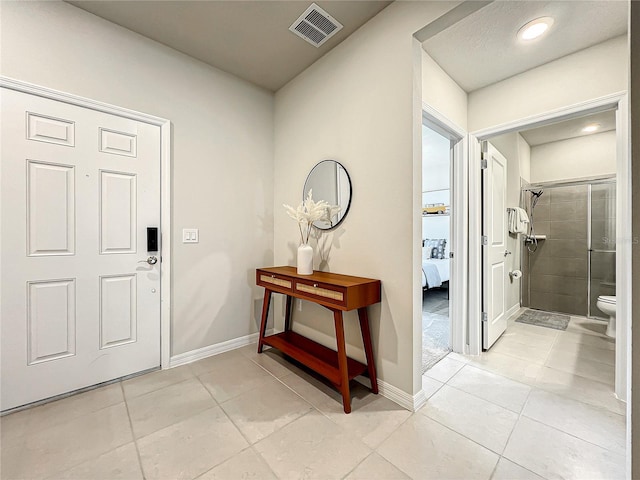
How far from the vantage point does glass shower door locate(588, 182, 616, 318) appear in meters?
3.49

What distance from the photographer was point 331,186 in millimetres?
2215

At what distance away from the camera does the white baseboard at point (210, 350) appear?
2225 millimetres

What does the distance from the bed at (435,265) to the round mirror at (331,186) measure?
2502mm

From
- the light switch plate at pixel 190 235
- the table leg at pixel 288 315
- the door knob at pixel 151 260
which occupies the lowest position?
the table leg at pixel 288 315

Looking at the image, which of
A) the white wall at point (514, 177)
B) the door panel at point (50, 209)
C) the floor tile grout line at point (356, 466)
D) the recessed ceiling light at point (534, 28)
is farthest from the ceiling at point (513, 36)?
the door panel at point (50, 209)

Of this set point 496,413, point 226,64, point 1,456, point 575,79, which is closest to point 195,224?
point 226,64

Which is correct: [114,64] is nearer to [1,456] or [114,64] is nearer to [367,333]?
[1,456]

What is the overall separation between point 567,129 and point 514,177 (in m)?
0.86

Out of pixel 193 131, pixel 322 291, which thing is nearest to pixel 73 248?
pixel 193 131

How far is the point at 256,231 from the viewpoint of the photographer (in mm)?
2723

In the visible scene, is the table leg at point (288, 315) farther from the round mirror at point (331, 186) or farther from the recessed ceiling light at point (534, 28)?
the recessed ceiling light at point (534, 28)

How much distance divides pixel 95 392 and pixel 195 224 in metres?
1.37

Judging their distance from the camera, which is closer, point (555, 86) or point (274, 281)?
point (555, 86)

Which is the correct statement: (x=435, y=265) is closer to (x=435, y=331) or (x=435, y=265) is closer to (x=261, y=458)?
(x=435, y=331)
